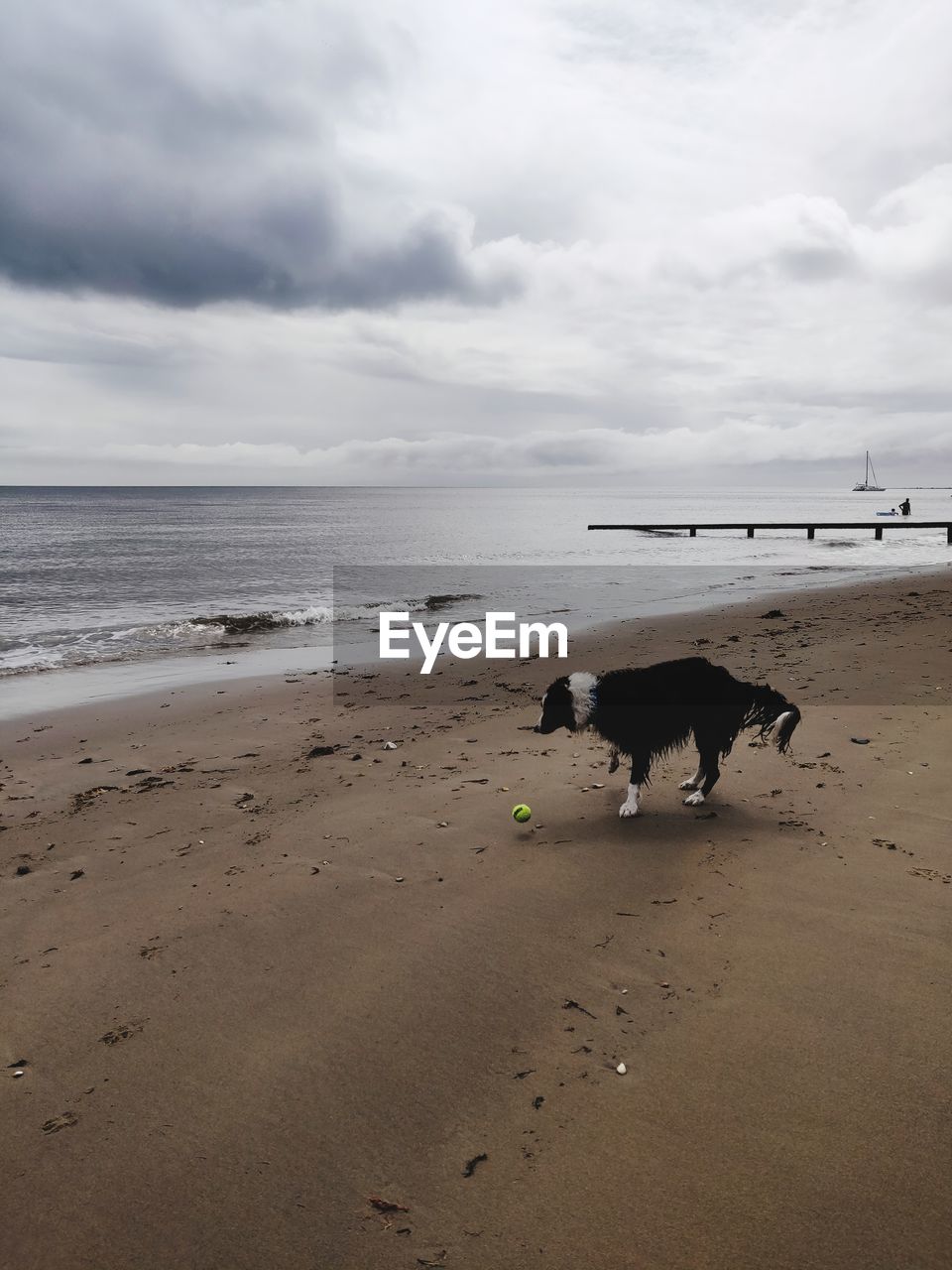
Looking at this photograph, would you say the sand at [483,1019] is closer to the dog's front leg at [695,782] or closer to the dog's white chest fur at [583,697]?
the dog's front leg at [695,782]

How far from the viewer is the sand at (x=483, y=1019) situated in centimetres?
235

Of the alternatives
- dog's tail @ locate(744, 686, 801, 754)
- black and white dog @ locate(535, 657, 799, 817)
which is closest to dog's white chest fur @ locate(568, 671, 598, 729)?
black and white dog @ locate(535, 657, 799, 817)

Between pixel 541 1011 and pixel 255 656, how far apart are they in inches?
472

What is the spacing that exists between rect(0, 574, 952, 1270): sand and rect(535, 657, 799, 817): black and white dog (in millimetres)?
493

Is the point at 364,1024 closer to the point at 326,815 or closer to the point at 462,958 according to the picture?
the point at 462,958

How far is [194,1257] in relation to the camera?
2.27 m

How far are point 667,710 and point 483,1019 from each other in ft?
9.43

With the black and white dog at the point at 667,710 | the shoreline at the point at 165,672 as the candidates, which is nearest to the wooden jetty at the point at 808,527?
the shoreline at the point at 165,672

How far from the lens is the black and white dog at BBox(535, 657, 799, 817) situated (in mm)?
5531

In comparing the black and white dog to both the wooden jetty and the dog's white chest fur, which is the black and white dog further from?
the wooden jetty

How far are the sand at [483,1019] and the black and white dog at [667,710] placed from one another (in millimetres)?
493

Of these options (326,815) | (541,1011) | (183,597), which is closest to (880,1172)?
(541,1011)

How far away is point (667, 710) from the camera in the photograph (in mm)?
5523

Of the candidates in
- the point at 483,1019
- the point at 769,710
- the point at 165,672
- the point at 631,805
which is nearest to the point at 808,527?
the point at 165,672
